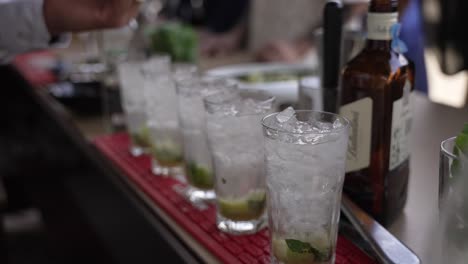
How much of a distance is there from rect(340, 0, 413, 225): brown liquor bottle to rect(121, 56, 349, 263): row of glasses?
0.09 m

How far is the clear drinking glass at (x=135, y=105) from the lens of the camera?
1046 mm

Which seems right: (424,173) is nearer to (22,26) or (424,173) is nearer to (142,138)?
(142,138)

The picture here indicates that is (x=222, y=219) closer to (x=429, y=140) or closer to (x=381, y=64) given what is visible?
(x=381, y=64)

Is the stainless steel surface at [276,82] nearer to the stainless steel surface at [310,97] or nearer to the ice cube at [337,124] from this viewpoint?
the stainless steel surface at [310,97]

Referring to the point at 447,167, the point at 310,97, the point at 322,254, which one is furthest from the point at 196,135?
the point at 447,167

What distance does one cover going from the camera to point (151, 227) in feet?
2.72

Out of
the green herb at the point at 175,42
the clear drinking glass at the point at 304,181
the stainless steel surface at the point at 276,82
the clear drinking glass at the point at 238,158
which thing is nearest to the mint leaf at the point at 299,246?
the clear drinking glass at the point at 304,181

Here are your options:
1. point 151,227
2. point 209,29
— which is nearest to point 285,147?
point 151,227

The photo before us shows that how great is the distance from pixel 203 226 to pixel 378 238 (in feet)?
0.86

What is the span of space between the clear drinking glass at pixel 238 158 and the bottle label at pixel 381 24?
0.55ft

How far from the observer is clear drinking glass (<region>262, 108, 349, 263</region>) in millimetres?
562

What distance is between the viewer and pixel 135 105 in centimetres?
107

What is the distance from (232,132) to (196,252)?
0.58ft

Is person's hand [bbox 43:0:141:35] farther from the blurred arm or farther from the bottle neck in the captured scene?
the bottle neck
